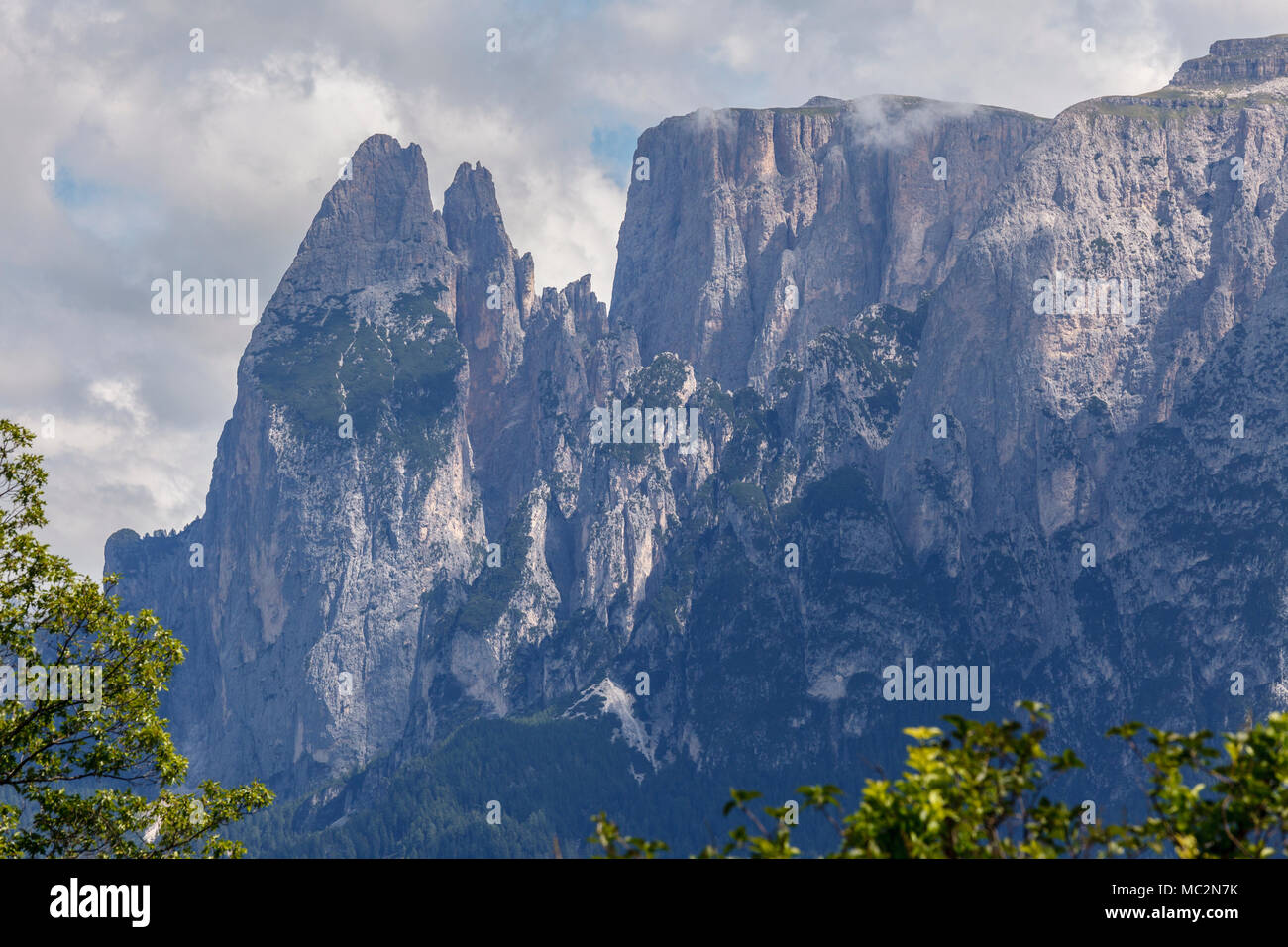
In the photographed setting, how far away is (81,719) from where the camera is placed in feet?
134

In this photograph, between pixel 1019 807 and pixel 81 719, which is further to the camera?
pixel 81 719

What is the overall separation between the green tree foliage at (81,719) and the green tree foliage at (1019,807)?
83.1ft

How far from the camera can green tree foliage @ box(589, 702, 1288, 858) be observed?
19.6 metres

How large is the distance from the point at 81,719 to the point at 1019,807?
28.9 m

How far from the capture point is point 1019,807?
21156 mm

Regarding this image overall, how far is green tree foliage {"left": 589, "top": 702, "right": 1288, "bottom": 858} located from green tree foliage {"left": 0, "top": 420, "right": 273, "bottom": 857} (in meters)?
25.3

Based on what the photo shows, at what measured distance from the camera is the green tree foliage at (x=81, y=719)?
4084 centimetres

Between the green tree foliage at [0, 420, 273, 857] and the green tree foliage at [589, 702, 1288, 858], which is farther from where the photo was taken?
the green tree foliage at [0, 420, 273, 857]

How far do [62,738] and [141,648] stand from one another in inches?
129

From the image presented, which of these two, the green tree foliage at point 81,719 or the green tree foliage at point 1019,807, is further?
the green tree foliage at point 81,719

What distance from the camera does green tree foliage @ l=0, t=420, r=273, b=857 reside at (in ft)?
134
